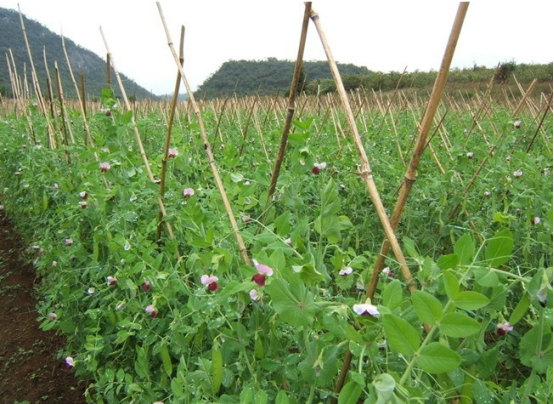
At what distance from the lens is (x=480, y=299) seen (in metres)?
0.54

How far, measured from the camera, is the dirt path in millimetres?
1755

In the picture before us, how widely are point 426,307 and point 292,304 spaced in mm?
197

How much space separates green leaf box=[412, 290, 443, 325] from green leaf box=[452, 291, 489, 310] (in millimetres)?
31

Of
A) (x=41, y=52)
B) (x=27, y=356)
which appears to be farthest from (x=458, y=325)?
(x=41, y=52)

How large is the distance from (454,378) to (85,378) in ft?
5.14

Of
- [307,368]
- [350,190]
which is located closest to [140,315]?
[307,368]

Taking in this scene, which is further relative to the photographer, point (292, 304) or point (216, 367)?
point (216, 367)

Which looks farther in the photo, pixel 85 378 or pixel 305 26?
pixel 85 378

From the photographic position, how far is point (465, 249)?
0.65 meters

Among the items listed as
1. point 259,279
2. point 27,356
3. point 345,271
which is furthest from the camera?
point 27,356

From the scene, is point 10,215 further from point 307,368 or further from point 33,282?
point 307,368

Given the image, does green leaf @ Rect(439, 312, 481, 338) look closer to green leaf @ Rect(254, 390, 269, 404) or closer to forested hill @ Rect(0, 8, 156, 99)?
green leaf @ Rect(254, 390, 269, 404)

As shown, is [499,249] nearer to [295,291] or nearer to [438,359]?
[438,359]

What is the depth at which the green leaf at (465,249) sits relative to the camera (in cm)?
65
